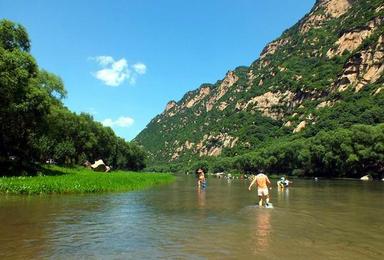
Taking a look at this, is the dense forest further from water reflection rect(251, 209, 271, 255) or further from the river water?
water reflection rect(251, 209, 271, 255)

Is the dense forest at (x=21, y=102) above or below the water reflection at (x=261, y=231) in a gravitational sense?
above

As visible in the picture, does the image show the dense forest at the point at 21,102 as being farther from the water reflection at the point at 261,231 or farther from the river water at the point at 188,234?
the water reflection at the point at 261,231

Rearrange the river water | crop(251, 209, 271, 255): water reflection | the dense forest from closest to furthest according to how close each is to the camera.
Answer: the river water
crop(251, 209, 271, 255): water reflection
the dense forest

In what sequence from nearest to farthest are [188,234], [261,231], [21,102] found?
[188,234]
[261,231]
[21,102]

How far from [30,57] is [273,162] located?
126 m

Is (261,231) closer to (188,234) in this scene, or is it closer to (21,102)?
(188,234)

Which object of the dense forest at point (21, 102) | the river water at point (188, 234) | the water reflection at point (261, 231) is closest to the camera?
the river water at point (188, 234)

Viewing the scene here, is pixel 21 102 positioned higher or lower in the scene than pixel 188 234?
higher

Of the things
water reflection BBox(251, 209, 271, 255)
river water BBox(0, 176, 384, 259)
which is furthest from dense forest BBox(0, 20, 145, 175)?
water reflection BBox(251, 209, 271, 255)

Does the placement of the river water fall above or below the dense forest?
below

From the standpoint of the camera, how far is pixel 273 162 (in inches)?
6594

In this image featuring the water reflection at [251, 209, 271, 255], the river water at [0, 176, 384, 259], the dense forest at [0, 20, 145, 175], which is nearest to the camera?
the river water at [0, 176, 384, 259]

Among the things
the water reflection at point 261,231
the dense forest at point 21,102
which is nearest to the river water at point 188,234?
the water reflection at point 261,231

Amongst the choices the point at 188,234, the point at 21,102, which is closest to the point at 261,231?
the point at 188,234
